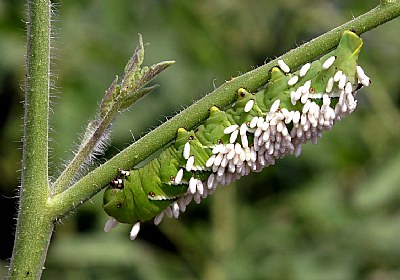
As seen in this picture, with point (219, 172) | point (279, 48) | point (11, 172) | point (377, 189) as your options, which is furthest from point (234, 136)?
point (279, 48)

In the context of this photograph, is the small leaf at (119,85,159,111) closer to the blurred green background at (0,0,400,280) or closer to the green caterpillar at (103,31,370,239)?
the green caterpillar at (103,31,370,239)

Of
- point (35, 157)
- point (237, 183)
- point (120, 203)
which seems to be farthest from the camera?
point (237, 183)

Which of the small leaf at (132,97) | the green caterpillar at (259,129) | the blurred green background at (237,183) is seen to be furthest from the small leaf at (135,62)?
the blurred green background at (237,183)

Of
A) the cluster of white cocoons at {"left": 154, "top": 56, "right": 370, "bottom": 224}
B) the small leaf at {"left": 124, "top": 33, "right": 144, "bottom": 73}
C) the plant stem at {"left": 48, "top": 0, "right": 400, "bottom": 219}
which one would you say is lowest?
the cluster of white cocoons at {"left": 154, "top": 56, "right": 370, "bottom": 224}

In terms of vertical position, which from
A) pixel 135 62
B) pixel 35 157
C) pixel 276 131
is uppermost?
pixel 135 62

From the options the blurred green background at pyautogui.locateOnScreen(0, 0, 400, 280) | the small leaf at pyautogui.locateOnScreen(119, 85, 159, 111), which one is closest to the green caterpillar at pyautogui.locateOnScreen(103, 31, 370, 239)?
the small leaf at pyautogui.locateOnScreen(119, 85, 159, 111)

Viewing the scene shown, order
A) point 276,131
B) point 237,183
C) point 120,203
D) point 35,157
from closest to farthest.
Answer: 1. point 35,157
2. point 276,131
3. point 120,203
4. point 237,183

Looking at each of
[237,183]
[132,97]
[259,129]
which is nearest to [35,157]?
[132,97]

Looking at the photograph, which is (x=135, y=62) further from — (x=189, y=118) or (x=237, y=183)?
(x=237, y=183)
